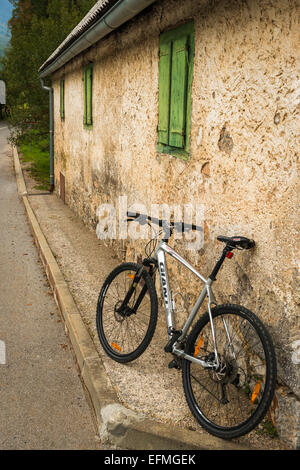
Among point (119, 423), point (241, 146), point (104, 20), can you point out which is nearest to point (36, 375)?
point (119, 423)

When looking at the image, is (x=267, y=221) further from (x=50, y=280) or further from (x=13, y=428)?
(x=50, y=280)

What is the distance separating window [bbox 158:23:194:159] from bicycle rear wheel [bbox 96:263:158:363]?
1.23 metres

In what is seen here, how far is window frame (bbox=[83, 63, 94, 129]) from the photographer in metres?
8.38

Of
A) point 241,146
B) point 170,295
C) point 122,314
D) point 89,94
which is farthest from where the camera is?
point 89,94

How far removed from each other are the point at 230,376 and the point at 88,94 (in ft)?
21.9

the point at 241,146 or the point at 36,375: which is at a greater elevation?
the point at 241,146

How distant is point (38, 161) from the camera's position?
72.9 feet

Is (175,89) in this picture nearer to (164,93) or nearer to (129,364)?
(164,93)

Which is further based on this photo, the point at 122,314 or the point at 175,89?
the point at 175,89

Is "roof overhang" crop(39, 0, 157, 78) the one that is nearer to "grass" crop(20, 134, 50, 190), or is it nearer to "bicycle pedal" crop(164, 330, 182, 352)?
"bicycle pedal" crop(164, 330, 182, 352)

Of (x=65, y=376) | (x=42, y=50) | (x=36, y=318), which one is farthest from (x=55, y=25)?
(x=65, y=376)

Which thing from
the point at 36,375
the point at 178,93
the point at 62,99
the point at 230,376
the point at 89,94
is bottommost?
the point at 36,375

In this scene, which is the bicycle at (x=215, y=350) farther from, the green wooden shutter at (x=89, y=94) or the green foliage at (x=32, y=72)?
the green foliage at (x=32, y=72)

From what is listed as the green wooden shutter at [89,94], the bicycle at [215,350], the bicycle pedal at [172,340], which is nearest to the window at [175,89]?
the bicycle at [215,350]
